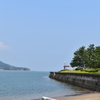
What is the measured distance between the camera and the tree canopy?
98.1 metres

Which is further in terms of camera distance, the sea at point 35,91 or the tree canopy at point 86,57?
the tree canopy at point 86,57

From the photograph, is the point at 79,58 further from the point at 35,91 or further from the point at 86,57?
the point at 35,91

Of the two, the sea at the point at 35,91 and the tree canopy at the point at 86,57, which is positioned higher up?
the tree canopy at the point at 86,57

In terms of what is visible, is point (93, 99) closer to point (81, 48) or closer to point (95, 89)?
point (95, 89)

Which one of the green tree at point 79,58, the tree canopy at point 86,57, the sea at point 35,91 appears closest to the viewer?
the sea at point 35,91

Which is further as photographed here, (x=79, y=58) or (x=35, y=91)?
(x=79, y=58)

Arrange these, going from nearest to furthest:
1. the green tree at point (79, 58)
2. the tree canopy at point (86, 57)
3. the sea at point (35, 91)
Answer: the sea at point (35, 91) < the tree canopy at point (86, 57) < the green tree at point (79, 58)

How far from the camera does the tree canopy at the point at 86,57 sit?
322 feet

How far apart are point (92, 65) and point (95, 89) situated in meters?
63.8

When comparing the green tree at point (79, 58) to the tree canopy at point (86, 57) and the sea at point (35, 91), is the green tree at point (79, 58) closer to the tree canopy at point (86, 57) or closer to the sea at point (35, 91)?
the tree canopy at point (86, 57)

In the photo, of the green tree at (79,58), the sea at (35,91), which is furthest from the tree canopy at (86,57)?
the sea at (35,91)

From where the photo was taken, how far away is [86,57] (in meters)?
102

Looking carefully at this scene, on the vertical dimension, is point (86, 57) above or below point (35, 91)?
above

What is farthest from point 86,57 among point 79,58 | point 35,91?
point 35,91
